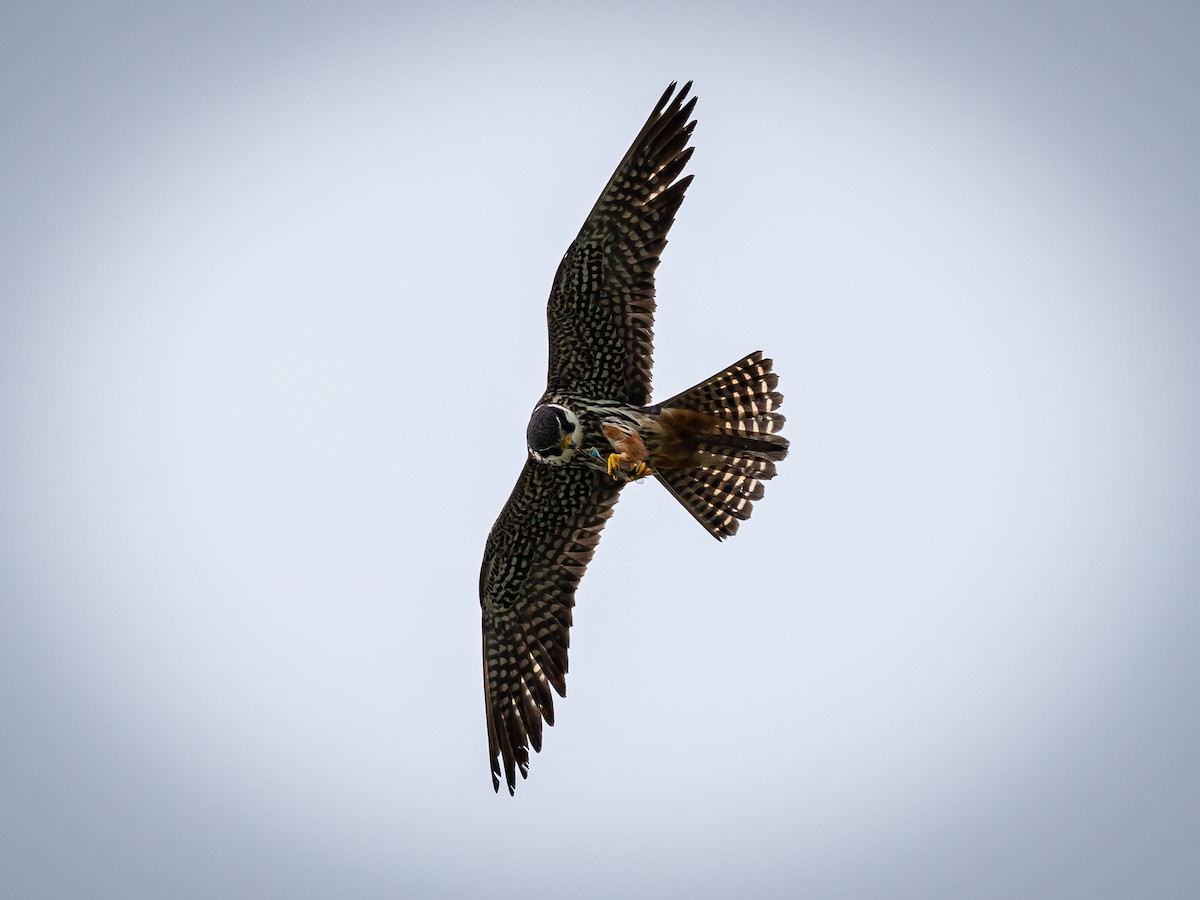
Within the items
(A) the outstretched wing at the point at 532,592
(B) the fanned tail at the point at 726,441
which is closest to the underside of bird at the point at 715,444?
(B) the fanned tail at the point at 726,441

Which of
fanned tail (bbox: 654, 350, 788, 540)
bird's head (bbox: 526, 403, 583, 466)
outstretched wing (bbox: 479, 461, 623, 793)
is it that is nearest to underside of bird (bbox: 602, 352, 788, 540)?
fanned tail (bbox: 654, 350, 788, 540)

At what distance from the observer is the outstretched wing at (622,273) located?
8477 mm

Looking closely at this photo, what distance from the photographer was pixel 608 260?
8.64 meters

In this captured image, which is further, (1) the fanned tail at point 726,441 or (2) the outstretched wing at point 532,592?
(2) the outstretched wing at point 532,592

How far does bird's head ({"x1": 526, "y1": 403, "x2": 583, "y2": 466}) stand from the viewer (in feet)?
28.3

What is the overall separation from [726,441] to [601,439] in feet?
2.69

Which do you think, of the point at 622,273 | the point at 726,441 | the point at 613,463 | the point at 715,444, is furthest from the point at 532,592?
the point at 622,273

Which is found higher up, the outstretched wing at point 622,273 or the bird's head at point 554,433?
the outstretched wing at point 622,273

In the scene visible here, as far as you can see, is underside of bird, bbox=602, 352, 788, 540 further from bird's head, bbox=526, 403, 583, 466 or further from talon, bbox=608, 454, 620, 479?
bird's head, bbox=526, 403, 583, 466

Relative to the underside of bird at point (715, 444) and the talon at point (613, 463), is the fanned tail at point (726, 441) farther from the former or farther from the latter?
the talon at point (613, 463)

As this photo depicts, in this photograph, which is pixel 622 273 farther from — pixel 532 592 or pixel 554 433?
pixel 532 592

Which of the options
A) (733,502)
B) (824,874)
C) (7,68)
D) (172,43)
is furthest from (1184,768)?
(172,43)

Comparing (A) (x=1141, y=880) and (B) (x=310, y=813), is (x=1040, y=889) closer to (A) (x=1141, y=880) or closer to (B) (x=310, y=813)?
(A) (x=1141, y=880)

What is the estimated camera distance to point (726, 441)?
8.77 m
